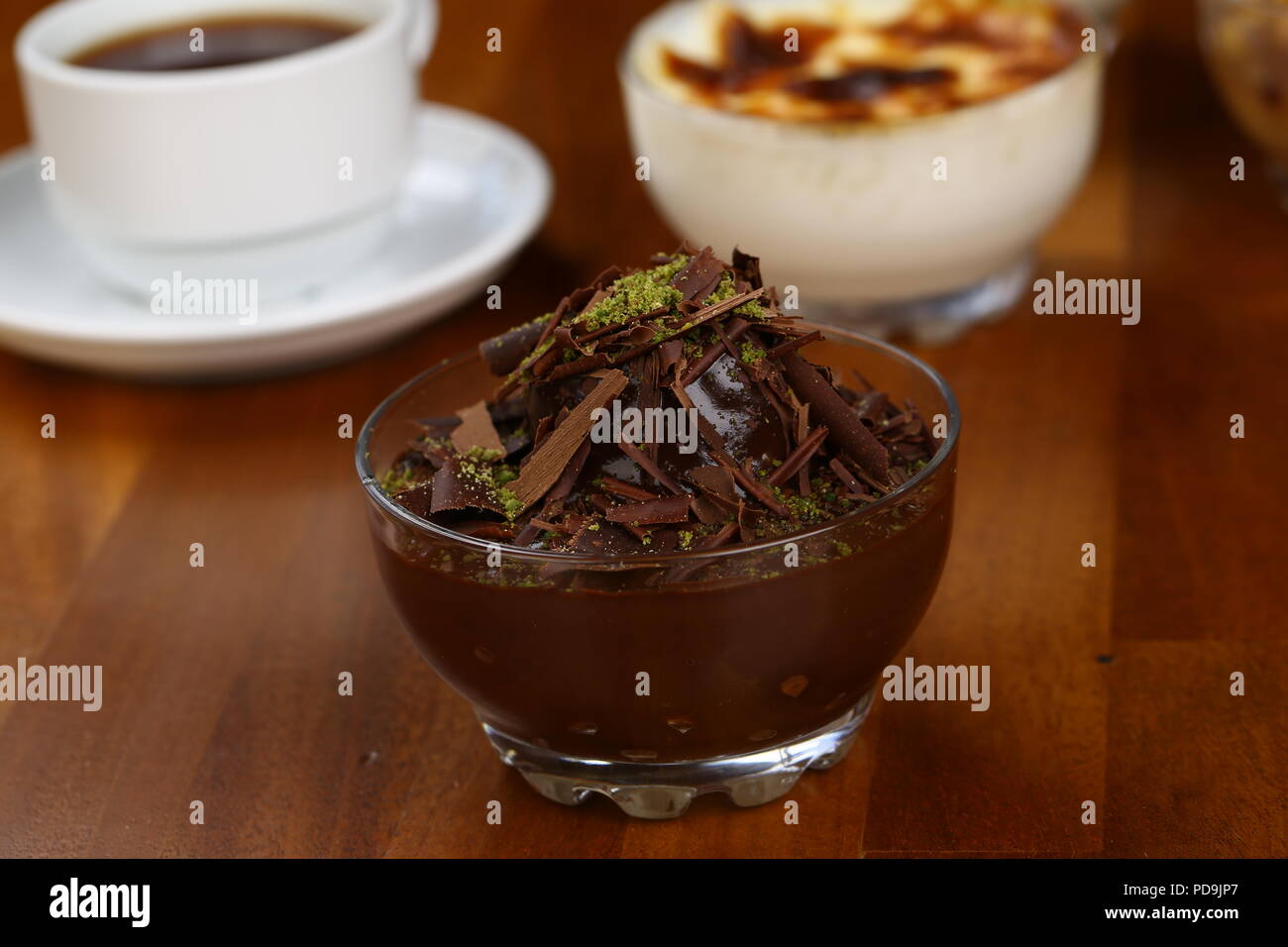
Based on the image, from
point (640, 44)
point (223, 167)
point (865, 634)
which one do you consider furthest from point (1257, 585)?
point (223, 167)

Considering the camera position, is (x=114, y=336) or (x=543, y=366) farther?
(x=114, y=336)

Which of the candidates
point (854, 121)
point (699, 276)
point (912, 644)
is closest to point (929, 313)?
point (854, 121)

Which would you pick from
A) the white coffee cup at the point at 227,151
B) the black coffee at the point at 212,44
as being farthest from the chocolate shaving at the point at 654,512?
the black coffee at the point at 212,44

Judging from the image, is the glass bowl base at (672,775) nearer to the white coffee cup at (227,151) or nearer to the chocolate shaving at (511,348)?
the chocolate shaving at (511,348)

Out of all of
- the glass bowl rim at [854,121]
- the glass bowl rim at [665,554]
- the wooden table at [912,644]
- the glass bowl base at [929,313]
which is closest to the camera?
the glass bowl rim at [665,554]

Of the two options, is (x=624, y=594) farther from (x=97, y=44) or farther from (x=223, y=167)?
(x=97, y=44)
